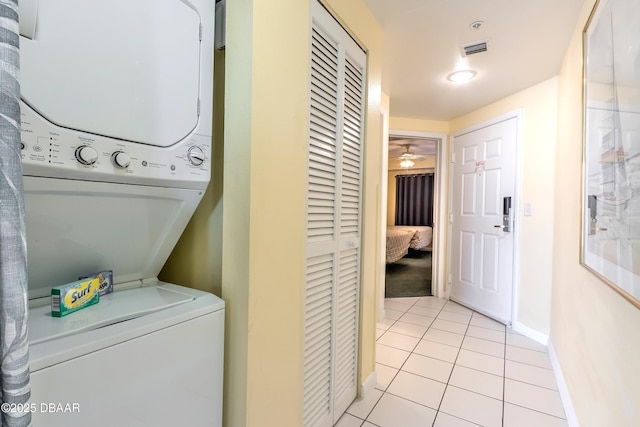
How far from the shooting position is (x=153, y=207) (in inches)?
34.5

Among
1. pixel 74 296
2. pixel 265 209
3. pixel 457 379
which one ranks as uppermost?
pixel 265 209

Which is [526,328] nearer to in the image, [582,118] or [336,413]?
[582,118]

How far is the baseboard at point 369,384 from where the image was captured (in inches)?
69.8

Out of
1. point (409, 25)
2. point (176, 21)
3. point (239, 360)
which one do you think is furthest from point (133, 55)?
point (409, 25)

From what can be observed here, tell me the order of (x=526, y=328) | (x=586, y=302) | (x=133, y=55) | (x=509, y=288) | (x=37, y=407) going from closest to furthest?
1. (x=37, y=407)
2. (x=133, y=55)
3. (x=586, y=302)
4. (x=526, y=328)
5. (x=509, y=288)

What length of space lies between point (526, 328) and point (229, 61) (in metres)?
3.20

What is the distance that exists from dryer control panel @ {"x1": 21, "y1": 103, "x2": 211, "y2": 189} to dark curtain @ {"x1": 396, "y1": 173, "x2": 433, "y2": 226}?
749cm

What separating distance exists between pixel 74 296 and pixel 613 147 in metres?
1.73

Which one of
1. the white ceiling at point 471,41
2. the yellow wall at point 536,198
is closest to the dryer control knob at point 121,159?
the white ceiling at point 471,41

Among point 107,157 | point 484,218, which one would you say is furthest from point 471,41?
point 107,157

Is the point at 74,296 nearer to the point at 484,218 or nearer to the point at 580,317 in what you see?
the point at 580,317

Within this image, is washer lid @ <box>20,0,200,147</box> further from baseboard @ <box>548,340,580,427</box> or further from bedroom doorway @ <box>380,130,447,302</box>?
bedroom doorway @ <box>380,130,447,302</box>

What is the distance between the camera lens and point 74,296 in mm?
735

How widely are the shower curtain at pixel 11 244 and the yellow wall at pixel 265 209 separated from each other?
52cm
